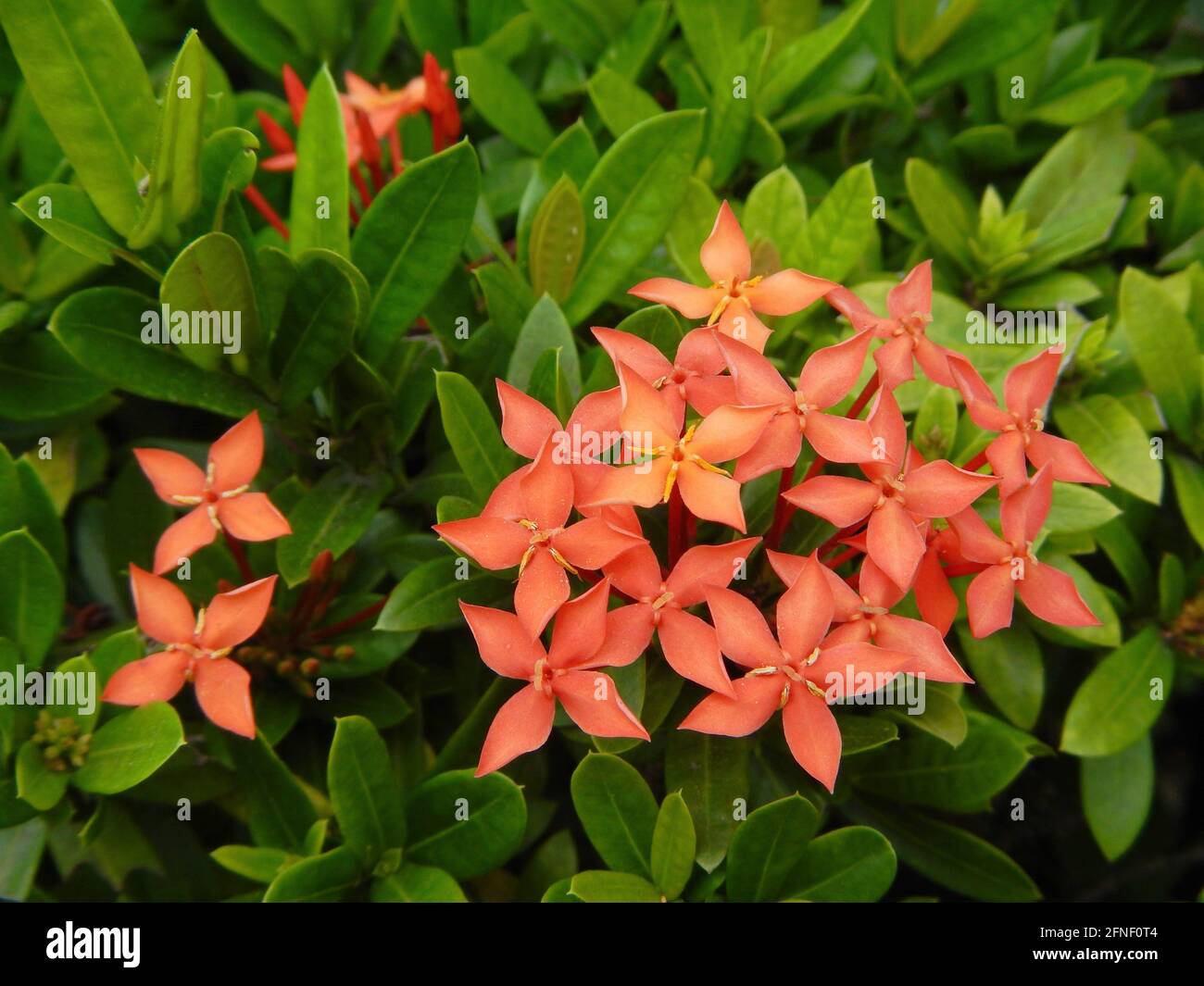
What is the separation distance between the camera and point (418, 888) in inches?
48.1

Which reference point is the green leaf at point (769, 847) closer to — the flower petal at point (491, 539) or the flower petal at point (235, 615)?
the flower petal at point (491, 539)

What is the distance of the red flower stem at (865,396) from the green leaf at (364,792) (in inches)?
25.4

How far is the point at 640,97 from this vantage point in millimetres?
1514

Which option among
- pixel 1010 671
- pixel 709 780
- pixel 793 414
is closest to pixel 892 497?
pixel 793 414

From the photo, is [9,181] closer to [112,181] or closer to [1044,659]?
[112,181]

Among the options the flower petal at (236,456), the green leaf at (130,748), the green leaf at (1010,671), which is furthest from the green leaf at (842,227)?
the green leaf at (130,748)

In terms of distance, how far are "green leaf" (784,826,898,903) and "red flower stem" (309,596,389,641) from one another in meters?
0.60

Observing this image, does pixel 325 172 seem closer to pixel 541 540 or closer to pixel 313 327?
pixel 313 327

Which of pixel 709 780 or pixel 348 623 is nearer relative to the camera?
pixel 709 780

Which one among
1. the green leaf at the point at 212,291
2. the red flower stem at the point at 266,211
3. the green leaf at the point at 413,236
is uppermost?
the red flower stem at the point at 266,211

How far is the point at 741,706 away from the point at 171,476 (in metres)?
0.68

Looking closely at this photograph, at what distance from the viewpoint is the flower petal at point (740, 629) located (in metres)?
0.98

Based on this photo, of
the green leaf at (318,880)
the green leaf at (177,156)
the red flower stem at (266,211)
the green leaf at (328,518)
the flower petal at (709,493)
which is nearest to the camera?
the flower petal at (709,493)

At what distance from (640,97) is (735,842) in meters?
1.02
